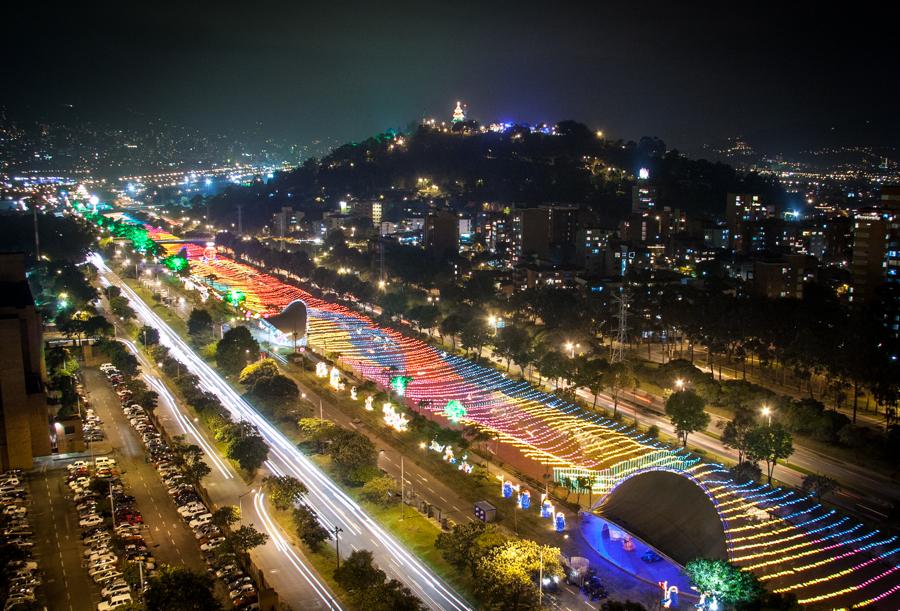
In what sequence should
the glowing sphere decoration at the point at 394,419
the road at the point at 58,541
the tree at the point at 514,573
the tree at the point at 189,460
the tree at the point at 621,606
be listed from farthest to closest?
the glowing sphere decoration at the point at 394,419
the tree at the point at 189,460
the road at the point at 58,541
the tree at the point at 514,573
the tree at the point at 621,606

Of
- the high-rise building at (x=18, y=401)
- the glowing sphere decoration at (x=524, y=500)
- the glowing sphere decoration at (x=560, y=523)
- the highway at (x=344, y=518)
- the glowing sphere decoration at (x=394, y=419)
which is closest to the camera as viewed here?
the highway at (x=344, y=518)

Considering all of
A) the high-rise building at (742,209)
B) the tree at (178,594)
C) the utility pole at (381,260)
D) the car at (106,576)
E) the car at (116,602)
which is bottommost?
the car at (116,602)

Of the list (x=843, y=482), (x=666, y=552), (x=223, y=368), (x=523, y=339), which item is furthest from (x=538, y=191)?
(x=666, y=552)

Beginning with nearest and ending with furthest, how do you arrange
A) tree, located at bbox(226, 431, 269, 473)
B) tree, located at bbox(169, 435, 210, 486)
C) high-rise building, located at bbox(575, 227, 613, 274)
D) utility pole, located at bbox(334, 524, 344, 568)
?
utility pole, located at bbox(334, 524, 344, 568) < tree, located at bbox(169, 435, 210, 486) < tree, located at bbox(226, 431, 269, 473) < high-rise building, located at bbox(575, 227, 613, 274)

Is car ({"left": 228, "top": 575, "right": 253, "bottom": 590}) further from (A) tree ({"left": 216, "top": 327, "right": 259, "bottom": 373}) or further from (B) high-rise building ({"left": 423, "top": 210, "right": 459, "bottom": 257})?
(B) high-rise building ({"left": 423, "top": 210, "right": 459, "bottom": 257})

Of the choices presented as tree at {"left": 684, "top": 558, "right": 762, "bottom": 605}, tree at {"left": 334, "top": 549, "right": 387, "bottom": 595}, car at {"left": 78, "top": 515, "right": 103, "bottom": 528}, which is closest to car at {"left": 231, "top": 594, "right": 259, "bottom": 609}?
tree at {"left": 334, "top": 549, "right": 387, "bottom": 595}

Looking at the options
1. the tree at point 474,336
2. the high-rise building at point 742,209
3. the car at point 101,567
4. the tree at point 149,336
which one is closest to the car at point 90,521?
the car at point 101,567

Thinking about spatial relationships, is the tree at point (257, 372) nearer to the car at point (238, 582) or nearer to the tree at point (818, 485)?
the car at point (238, 582)
